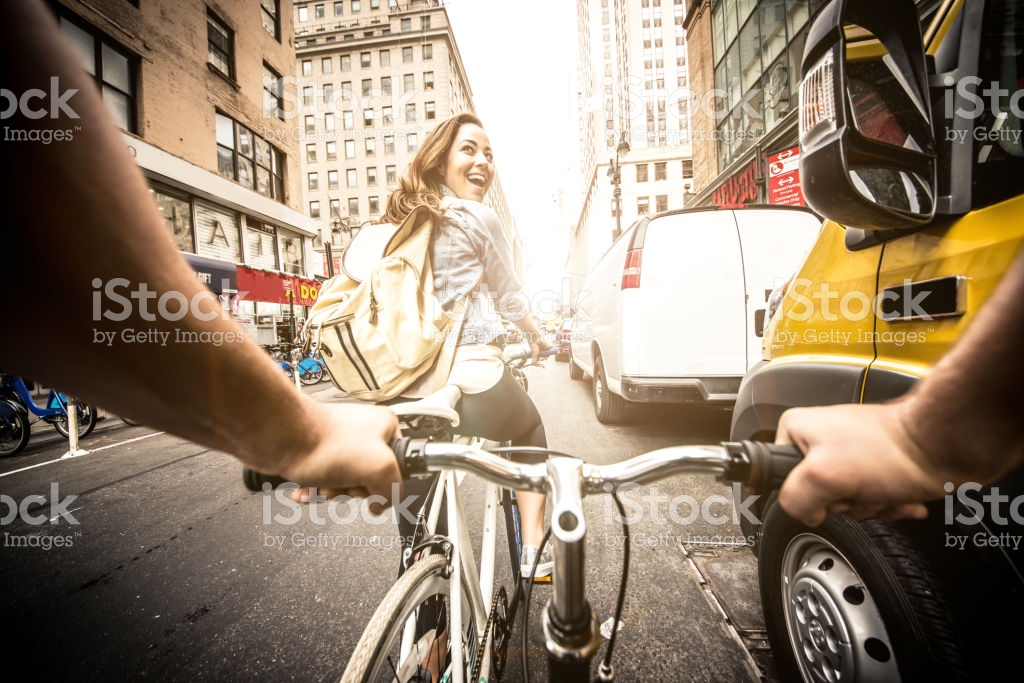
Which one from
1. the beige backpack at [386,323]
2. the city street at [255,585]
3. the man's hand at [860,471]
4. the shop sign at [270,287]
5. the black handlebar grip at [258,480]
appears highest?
the shop sign at [270,287]

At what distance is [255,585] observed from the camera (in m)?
2.54

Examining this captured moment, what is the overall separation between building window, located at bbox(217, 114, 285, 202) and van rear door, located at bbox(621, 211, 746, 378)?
18.1 metres

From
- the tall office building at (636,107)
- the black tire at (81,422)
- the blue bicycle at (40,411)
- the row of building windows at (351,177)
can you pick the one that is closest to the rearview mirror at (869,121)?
the blue bicycle at (40,411)

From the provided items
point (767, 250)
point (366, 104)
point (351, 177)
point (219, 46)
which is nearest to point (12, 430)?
point (767, 250)

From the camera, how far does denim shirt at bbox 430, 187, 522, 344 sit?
5.24ft

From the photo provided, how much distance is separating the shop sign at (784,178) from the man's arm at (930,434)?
11295mm

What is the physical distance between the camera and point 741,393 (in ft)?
6.88

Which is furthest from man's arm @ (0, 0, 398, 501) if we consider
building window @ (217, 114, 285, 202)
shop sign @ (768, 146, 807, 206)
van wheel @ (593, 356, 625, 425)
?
building window @ (217, 114, 285, 202)

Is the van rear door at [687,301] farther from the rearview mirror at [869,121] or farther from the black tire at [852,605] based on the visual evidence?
the rearview mirror at [869,121]

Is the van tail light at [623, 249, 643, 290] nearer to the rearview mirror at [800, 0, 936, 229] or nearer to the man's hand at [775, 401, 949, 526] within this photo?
the rearview mirror at [800, 0, 936, 229]

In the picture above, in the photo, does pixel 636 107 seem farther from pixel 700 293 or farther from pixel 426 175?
pixel 426 175

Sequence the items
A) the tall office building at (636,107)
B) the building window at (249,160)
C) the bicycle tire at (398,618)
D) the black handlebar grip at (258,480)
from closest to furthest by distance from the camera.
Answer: the black handlebar grip at (258,480), the bicycle tire at (398,618), the building window at (249,160), the tall office building at (636,107)

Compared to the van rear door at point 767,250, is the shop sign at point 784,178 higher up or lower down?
higher up

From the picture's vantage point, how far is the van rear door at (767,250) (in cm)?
388
